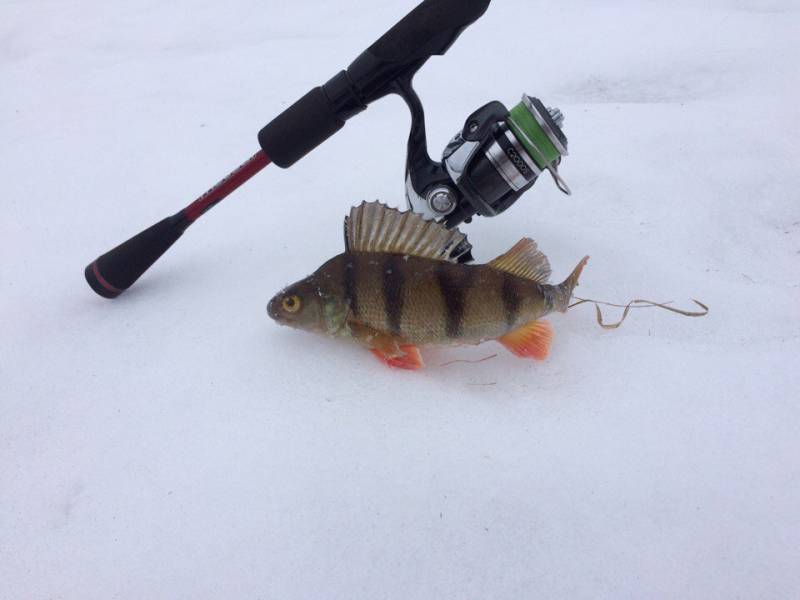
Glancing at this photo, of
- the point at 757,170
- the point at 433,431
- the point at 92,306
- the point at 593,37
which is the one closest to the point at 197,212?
the point at 92,306

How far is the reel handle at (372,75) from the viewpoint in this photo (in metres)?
1.72

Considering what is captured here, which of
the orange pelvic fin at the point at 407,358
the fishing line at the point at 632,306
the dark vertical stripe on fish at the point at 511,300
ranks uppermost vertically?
the dark vertical stripe on fish at the point at 511,300

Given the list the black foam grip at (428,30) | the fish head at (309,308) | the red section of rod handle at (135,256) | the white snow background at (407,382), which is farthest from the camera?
the red section of rod handle at (135,256)

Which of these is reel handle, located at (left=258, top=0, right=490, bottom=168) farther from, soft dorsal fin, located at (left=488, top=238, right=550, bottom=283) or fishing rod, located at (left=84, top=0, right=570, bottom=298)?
soft dorsal fin, located at (left=488, top=238, right=550, bottom=283)

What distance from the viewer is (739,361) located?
5.97 feet

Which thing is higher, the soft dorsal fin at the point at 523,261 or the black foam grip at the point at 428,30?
the black foam grip at the point at 428,30

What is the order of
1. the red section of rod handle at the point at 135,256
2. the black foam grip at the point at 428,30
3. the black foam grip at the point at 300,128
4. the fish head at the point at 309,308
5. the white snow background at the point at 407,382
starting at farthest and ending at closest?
the red section of rod handle at the point at 135,256 < the black foam grip at the point at 300,128 < the fish head at the point at 309,308 < the black foam grip at the point at 428,30 < the white snow background at the point at 407,382

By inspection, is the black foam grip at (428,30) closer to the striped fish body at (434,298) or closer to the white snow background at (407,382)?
the striped fish body at (434,298)

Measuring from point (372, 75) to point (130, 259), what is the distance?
122cm

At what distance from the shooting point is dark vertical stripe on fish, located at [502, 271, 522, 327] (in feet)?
5.73

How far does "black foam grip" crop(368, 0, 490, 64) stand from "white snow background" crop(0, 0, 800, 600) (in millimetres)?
841

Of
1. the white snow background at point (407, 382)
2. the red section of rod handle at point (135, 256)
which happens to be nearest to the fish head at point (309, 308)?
the white snow background at point (407, 382)

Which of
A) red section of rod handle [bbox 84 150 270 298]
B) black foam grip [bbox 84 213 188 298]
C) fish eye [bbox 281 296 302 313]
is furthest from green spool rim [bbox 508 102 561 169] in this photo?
black foam grip [bbox 84 213 188 298]

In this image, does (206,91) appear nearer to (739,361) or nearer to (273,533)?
(273,533)
